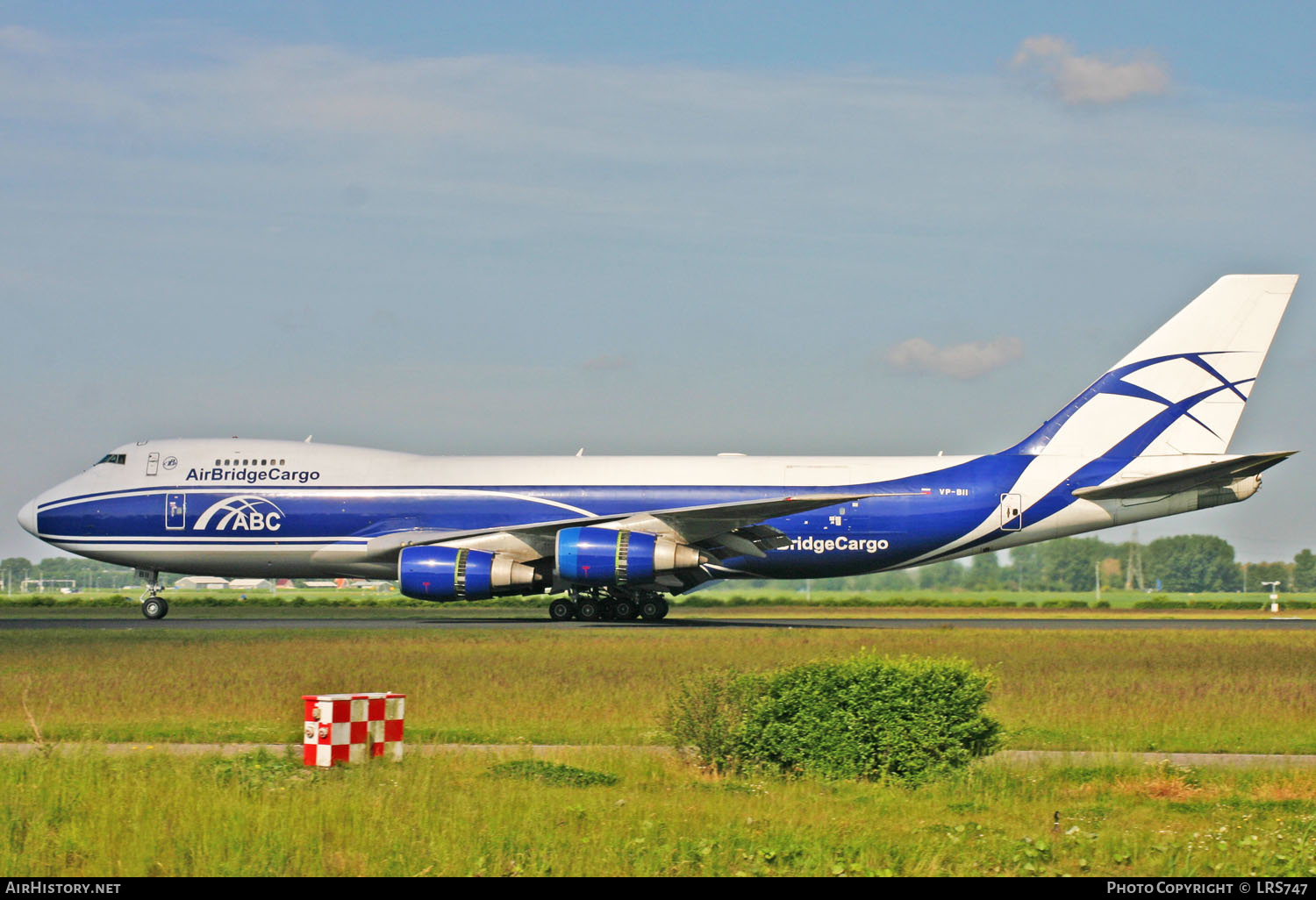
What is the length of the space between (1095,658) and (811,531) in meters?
13.5

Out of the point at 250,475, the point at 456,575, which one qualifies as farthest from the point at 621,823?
the point at 250,475

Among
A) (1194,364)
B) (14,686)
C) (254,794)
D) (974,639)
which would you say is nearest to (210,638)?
(14,686)

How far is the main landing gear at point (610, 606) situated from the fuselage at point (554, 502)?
2.00 m

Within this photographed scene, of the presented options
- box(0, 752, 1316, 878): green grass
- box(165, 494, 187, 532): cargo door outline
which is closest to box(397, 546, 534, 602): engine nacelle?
box(165, 494, 187, 532): cargo door outline

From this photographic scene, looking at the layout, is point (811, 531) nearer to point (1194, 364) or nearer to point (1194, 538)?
point (1194, 364)

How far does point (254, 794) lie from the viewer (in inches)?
431

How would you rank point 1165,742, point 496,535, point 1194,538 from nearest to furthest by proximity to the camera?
point 1165,742
point 496,535
point 1194,538

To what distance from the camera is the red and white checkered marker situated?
1227 centimetres

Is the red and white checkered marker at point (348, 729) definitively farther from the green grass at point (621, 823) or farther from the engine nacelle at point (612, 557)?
the engine nacelle at point (612, 557)

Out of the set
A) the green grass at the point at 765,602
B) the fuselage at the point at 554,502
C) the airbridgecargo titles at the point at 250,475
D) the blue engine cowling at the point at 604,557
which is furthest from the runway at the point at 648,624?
the green grass at the point at 765,602

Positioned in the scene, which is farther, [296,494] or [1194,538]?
[1194,538]

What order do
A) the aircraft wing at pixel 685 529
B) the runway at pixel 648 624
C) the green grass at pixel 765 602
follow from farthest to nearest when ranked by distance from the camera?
the green grass at pixel 765 602 < the aircraft wing at pixel 685 529 < the runway at pixel 648 624

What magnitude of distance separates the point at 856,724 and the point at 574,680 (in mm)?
8488

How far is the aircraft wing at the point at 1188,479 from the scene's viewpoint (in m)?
33.8
